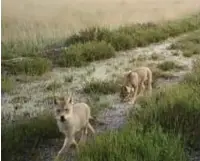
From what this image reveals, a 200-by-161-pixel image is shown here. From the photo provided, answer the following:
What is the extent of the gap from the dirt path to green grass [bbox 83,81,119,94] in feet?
0.20

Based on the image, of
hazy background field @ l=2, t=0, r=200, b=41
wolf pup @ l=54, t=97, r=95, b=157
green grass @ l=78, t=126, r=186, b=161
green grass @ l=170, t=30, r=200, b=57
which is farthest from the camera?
green grass @ l=170, t=30, r=200, b=57

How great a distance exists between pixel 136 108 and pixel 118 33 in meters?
1.56

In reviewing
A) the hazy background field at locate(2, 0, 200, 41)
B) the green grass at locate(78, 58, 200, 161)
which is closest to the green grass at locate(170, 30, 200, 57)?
the hazy background field at locate(2, 0, 200, 41)

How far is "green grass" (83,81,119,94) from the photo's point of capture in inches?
165

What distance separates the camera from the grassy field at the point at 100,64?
9.50 ft

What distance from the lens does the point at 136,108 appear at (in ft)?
11.9

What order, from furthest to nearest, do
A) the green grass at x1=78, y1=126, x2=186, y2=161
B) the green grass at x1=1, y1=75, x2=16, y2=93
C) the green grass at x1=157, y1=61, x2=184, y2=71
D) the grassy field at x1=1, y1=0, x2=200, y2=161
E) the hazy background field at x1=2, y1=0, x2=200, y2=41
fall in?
the green grass at x1=157, y1=61, x2=184, y2=71, the green grass at x1=1, y1=75, x2=16, y2=93, the hazy background field at x1=2, y1=0, x2=200, y2=41, the grassy field at x1=1, y1=0, x2=200, y2=161, the green grass at x1=78, y1=126, x2=186, y2=161

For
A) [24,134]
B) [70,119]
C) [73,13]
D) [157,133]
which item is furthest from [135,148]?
[73,13]

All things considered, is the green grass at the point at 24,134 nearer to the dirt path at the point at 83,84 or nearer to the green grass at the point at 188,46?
the dirt path at the point at 83,84

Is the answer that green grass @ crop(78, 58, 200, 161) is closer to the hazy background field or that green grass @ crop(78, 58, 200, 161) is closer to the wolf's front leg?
the wolf's front leg

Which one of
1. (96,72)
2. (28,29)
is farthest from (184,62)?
(28,29)

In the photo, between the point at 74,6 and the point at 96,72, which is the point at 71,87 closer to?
the point at 96,72

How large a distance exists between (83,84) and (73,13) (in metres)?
0.54

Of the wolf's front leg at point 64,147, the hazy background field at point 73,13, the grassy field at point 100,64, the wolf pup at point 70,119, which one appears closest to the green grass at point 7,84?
the grassy field at point 100,64
